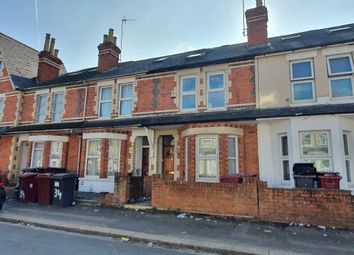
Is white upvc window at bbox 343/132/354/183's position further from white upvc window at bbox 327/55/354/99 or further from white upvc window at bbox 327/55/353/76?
white upvc window at bbox 327/55/353/76

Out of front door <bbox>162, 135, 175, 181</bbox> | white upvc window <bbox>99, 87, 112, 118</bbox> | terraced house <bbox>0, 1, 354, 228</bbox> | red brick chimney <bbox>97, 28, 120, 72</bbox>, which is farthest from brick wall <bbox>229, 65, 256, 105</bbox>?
red brick chimney <bbox>97, 28, 120, 72</bbox>

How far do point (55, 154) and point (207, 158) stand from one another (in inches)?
352

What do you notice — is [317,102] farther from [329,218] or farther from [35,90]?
[35,90]

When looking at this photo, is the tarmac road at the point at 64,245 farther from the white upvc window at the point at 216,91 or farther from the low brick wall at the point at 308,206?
the white upvc window at the point at 216,91

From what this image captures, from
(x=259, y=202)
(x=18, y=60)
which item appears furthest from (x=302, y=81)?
(x=18, y=60)

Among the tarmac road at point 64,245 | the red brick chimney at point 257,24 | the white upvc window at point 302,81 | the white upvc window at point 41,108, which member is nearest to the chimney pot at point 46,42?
the white upvc window at point 41,108

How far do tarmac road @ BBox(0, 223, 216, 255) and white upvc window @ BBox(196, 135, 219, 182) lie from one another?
5136 millimetres

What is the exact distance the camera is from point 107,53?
16.9 m

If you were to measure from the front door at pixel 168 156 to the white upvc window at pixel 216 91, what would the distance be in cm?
268

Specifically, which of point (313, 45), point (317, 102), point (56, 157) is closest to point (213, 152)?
point (317, 102)

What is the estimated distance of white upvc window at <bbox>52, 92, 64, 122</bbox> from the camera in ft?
51.3

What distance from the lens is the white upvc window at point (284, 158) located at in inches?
395

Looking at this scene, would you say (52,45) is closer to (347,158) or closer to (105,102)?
(105,102)

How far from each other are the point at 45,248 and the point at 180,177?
6670 mm
